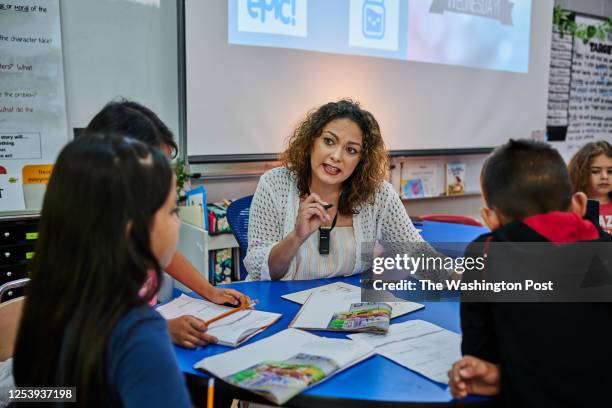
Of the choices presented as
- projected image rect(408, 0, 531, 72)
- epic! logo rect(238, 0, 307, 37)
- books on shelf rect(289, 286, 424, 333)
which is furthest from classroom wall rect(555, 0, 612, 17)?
books on shelf rect(289, 286, 424, 333)

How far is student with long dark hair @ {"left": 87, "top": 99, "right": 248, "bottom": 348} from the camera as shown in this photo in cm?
125

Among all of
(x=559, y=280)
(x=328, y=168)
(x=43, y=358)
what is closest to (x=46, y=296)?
(x=43, y=358)

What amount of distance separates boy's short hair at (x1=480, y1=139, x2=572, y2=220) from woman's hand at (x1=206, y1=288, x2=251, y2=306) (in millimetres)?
783

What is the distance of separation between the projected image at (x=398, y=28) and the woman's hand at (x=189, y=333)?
6.98 feet

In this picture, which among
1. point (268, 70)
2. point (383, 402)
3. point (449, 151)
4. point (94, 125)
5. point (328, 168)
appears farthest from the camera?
point (449, 151)

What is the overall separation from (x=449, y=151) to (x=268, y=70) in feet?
5.31

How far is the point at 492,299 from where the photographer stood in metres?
1.05

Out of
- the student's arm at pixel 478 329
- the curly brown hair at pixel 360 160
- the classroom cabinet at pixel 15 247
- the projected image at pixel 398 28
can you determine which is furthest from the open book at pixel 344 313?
the projected image at pixel 398 28

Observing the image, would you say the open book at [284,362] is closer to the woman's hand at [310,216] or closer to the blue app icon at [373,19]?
the woman's hand at [310,216]

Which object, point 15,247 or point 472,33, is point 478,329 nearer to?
point 15,247

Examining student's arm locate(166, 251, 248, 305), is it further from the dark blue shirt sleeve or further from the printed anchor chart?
the printed anchor chart

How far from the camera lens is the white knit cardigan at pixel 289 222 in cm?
197

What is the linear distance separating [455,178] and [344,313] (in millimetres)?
2936

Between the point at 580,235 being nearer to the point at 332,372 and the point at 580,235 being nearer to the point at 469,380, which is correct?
the point at 469,380
